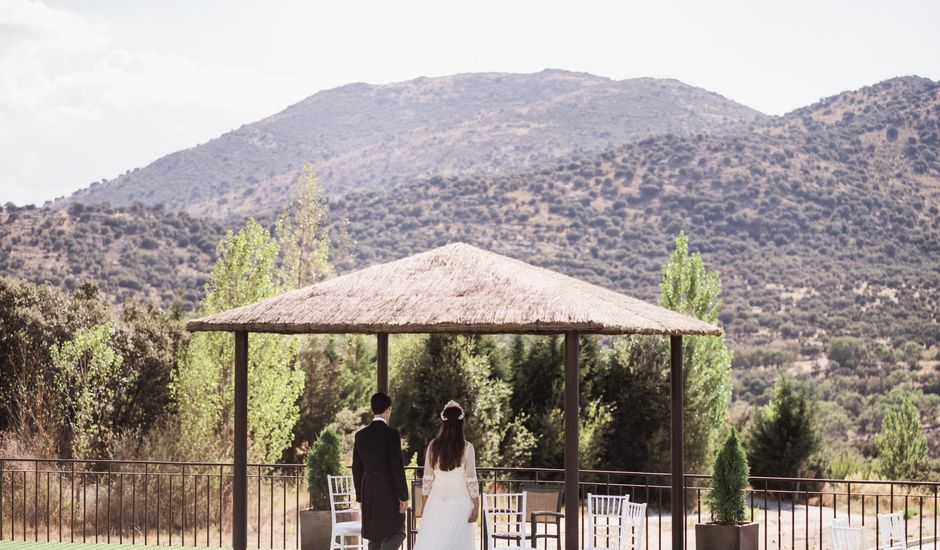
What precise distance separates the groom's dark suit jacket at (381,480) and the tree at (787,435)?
709 inches

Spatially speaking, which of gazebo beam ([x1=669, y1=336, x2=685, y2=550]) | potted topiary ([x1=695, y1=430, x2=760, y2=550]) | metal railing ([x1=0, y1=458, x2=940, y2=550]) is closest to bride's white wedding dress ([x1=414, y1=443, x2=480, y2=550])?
gazebo beam ([x1=669, y1=336, x2=685, y2=550])

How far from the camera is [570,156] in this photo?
78875 mm

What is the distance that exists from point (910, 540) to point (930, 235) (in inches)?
1765

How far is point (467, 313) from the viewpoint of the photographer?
341 inches

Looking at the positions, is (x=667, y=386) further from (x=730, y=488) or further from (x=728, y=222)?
(x=728, y=222)

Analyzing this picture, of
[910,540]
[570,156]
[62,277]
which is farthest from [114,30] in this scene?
[570,156]

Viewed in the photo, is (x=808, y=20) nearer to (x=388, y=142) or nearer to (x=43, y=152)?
(x=43, y=152)

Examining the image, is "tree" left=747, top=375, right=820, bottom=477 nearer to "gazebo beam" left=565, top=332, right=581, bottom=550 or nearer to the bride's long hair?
"gazebo beam" left=565, top=332, right=581, bottom=550

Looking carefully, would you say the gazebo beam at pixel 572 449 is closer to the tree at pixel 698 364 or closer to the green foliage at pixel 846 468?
the tree at pixel 698 364

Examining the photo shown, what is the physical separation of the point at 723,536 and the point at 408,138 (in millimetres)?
86339

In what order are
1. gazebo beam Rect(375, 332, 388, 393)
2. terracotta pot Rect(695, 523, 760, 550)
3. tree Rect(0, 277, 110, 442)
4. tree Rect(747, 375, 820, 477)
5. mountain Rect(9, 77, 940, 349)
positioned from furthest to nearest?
1. mountain Rect(9, 77, 940, 349)
2. tree Rect(747, 375, 820, 477)
3. tree Rect(0, 277, 110, 442)
4. gazebo beam Rect(375, 332, 388, 393)
5. terracotta pot Rect(695, 523, 760, 550)

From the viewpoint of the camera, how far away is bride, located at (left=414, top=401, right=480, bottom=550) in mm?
7543

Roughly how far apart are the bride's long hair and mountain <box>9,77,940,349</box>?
39.1m

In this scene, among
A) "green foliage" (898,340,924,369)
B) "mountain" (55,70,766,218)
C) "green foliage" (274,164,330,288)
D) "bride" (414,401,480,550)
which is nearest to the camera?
"bride" (414,401,480,550)
